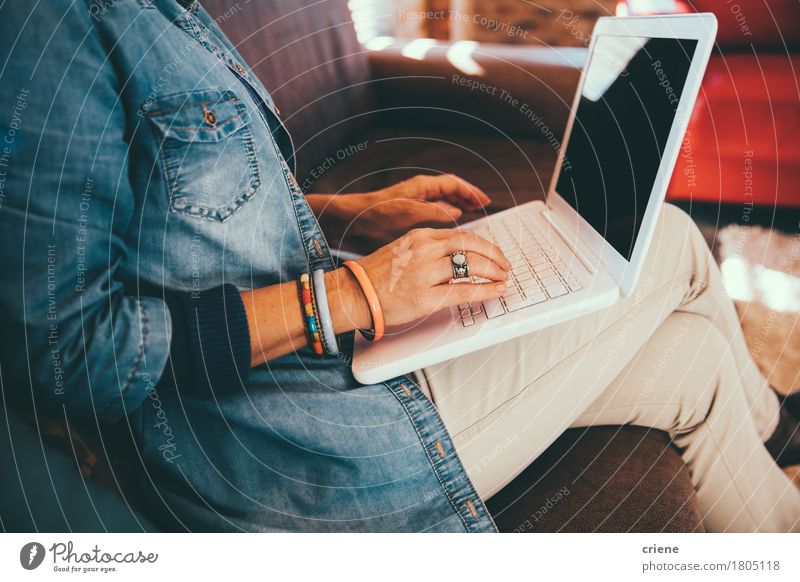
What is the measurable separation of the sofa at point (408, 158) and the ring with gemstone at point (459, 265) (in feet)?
0.74

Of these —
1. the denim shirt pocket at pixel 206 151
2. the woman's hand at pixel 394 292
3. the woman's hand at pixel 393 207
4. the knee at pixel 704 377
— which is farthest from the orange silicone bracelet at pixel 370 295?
the knee at pixel 704 377

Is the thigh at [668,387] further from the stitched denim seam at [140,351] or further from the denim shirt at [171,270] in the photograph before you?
the stitched denim seam at [140,351]

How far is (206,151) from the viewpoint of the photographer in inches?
17.1

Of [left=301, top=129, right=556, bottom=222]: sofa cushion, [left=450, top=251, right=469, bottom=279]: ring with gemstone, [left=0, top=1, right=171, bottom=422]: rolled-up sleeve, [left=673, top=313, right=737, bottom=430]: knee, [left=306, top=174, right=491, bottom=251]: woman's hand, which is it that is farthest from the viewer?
[left=301, top=129, right=556, bottom=222]: sofa cushion

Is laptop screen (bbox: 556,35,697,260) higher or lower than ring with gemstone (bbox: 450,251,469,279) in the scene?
higher

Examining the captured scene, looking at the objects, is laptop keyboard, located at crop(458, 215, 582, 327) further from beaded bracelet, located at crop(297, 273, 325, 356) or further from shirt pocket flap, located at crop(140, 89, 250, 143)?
shirt pocket flap, located at crop(140, 89, 250, 143)

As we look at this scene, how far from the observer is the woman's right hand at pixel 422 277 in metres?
0.43

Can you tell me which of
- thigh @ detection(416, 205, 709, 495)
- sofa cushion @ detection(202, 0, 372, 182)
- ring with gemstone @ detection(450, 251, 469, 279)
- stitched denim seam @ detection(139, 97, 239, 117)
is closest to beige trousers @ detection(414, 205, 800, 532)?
thigh @ detection(416, 205, 709, 495)

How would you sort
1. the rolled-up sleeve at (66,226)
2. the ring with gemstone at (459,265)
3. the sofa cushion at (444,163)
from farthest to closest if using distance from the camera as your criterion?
1. the sofa cushion at (444,163)
2. the ring with gemstone at (459,265)
3. the rolled-up sleeve at (66,226)

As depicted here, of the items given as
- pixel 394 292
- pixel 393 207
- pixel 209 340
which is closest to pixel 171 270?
pixel 209 340

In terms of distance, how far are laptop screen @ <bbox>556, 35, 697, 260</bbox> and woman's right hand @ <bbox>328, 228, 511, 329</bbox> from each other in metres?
0.15

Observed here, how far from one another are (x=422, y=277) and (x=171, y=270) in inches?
9.1

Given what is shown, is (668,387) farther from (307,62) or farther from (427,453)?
(307,62)

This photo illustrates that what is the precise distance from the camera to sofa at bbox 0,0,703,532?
38 cm
